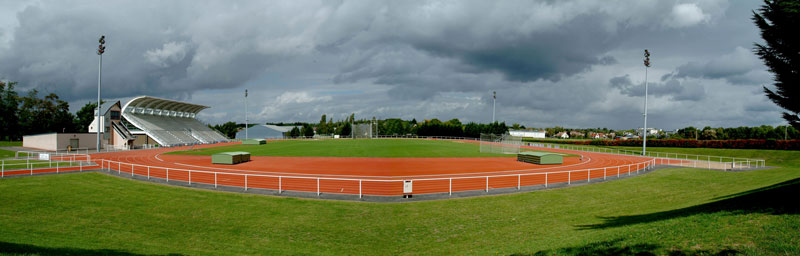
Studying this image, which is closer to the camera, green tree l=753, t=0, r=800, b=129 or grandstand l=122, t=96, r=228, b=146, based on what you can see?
green tree l=753, t=0, r=800, b=129

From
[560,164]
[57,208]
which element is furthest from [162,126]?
[560,164]

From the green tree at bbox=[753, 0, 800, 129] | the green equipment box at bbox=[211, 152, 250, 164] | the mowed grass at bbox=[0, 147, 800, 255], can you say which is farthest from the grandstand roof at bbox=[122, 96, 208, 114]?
the green tree at bbox=[753, 0, 800, 129]

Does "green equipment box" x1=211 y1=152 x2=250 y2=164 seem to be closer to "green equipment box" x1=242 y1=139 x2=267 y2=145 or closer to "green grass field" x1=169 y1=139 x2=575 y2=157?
"green grass field" x1=169 y1=139 x2=575 y2=157

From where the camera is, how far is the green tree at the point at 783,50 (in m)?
9.44

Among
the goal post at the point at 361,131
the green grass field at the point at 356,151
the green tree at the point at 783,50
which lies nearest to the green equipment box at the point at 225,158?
the green grass field at the point at 356,151

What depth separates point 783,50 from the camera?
32.6ft

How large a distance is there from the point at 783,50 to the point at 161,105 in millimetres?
89790

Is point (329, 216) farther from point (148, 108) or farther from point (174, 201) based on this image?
point (148, 108)

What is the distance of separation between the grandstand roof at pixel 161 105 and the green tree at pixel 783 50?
80.0 meters

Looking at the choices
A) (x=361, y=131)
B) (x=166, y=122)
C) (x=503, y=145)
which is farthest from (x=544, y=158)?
(x=361, y=131)

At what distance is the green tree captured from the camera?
31.0ft

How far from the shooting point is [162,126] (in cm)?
7025

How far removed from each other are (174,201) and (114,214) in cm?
239

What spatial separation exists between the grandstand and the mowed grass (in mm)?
52224
